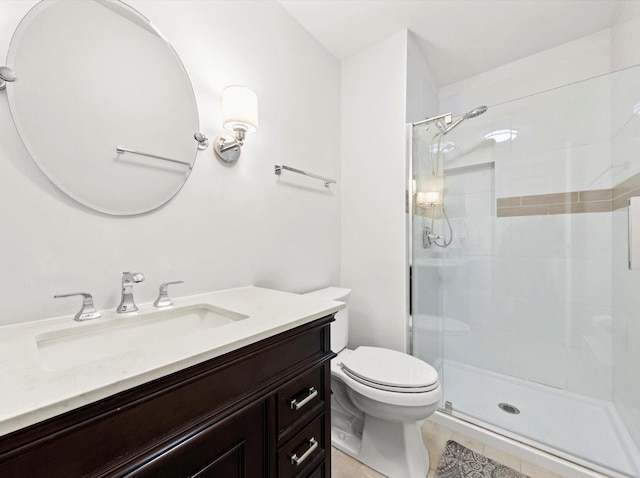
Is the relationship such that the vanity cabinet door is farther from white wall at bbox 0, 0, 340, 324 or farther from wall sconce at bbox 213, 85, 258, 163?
wall sconce at bbox 213, 85, 258, 163

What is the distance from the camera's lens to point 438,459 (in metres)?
1.40

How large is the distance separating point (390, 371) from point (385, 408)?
0.54 feet

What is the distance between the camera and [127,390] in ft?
1.54

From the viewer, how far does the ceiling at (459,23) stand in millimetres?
1579

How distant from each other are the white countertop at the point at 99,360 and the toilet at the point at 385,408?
1.99 feet

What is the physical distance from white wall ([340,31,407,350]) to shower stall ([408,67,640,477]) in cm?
12

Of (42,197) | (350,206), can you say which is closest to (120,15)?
(42,197)

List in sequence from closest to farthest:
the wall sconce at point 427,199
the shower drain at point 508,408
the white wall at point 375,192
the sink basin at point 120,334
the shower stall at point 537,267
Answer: the sink basin at point 120,334 < the shower stall at point 537,267 < the shower drain at point 508,408 < the white wall at point 375,192 < the wall sconce at point 427,199

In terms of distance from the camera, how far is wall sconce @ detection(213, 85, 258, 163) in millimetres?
1164

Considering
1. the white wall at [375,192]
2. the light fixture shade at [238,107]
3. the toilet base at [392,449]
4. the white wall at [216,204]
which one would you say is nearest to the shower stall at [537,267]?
the white wall at [375,192]

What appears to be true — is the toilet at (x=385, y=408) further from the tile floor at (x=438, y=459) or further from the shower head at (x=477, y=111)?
the shower head at (x=477, y=111)

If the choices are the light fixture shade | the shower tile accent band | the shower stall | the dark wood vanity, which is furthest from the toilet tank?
the shower tile accent band

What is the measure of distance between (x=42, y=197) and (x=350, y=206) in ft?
5.16

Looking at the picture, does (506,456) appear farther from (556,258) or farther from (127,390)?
(127,390)
